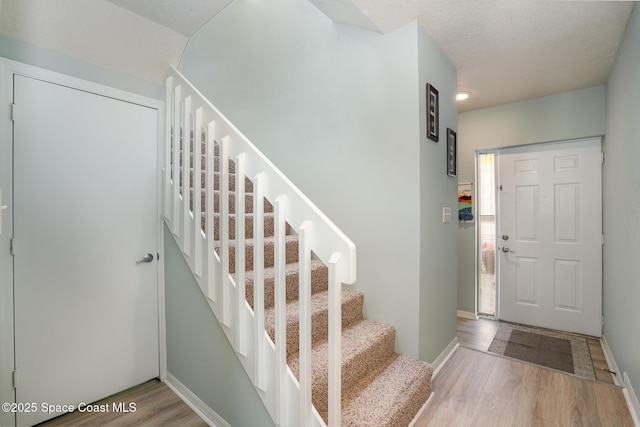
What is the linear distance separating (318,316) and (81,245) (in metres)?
1.63

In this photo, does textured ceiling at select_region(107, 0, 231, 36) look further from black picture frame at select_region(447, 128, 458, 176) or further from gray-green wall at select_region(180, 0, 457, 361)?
black picture frame at select_region(447, 128, 458, 176)

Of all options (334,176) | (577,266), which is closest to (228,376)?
(334,176)

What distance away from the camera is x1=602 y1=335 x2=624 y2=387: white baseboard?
210 centimetres

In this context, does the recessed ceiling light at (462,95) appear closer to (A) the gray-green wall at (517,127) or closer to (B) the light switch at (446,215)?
(A) the gray-green wall at (517,127)

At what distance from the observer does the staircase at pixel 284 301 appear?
1.22 metres

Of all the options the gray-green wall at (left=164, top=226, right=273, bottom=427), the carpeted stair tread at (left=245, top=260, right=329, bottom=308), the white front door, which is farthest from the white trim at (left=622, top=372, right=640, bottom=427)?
the gray-green wall at (left=164, top=226, right=273, bottom=427)

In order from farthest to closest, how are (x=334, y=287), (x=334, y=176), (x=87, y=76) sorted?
(x=334, y=176)
(x=87, y=76)
(x=334, y=287)

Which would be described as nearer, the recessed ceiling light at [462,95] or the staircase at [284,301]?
the staircase at [284,301]

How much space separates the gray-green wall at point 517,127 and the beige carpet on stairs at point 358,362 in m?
1.93

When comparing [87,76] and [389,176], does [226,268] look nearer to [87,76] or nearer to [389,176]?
[389,176]

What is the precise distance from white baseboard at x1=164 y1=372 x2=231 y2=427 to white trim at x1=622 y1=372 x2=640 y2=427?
7.67 ft

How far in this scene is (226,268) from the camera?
1617 mm

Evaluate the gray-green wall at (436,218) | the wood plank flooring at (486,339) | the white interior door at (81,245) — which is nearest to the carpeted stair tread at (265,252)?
the white interior door at (81,245)

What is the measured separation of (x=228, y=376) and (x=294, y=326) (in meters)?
0.50
